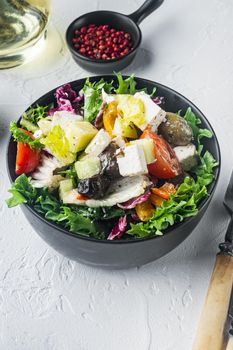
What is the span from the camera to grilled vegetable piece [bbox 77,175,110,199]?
1.49 metres

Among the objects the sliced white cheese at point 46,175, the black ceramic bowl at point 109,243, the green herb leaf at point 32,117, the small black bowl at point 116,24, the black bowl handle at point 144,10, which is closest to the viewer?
the black ceramic bowl at point 109,243

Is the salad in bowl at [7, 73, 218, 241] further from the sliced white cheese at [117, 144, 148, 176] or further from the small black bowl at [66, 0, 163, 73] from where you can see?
the small black bowl at [66, 0, 163, 73]

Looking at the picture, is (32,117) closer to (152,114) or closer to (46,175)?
(46,175)

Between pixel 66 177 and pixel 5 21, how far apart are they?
2.93 ft

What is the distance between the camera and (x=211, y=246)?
1776 millimetres

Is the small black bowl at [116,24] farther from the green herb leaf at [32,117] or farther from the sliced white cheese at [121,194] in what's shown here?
the sliced white cheese at [121,194]

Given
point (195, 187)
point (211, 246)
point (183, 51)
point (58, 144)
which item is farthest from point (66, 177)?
point (183, 51)


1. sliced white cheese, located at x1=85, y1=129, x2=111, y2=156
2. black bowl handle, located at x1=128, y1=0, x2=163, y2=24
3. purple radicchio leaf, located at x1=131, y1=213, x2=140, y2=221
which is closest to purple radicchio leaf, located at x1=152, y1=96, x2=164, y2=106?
sliced white cheese, located at x1=85, y1=129, x2=111, y2=156

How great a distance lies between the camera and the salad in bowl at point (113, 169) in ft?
4.91

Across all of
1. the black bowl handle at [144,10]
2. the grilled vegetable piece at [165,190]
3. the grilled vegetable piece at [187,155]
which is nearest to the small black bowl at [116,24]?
the black bowl handle at [144,10]

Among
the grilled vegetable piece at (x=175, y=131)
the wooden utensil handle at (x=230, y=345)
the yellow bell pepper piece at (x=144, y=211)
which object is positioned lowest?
the wooden utensil handle at (x=230, y=345)

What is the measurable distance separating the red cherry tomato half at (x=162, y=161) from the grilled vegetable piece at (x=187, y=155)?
0.03 m

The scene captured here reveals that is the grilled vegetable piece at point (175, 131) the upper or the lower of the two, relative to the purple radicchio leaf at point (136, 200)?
upper

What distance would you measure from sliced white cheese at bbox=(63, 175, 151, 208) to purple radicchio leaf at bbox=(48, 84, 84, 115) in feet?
0.99
